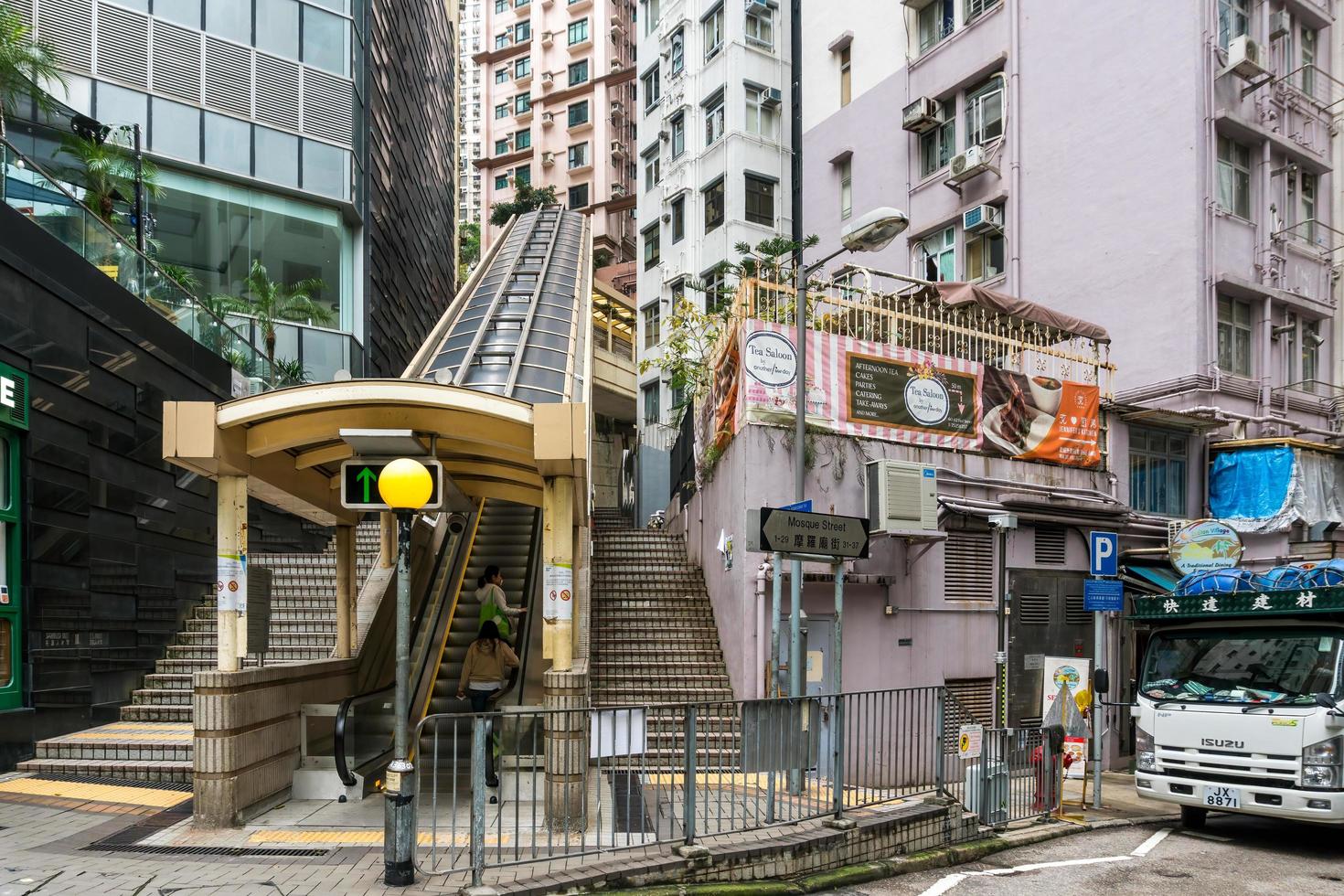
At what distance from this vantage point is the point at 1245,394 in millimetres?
19219

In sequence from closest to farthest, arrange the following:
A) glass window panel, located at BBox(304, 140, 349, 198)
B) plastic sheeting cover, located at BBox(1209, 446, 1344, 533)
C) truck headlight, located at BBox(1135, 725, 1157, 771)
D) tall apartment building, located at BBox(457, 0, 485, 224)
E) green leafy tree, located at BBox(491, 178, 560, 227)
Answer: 1. truck headlight, located at BBox(1135, 725, 1157, 771)
2. plastic sheeting cover, located at BBox(1209, 446, 1344, 533)
3. glass window panel, located at BBox(304, 140, 349, 198)
4. green leafy tree, located at BBox(491, 178, 560, 227)
5. tall apartment building, located at BBox(457, 0, 485, 224)

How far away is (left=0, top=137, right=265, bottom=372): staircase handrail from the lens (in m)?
11.7

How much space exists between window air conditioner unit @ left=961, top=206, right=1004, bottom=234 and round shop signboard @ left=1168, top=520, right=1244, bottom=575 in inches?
341

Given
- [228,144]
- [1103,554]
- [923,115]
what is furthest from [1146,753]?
[228,144]

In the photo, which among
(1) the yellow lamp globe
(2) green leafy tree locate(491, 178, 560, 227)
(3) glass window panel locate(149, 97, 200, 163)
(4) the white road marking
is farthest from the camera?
(2) green leafy tree locate(491, 178, 560, 227)

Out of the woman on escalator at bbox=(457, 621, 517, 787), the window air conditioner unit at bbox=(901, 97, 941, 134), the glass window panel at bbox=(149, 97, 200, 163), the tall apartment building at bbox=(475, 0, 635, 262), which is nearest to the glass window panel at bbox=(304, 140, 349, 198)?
the glass window panel at bbox=(149, 97, 200, 163)

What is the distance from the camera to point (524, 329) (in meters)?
19.1

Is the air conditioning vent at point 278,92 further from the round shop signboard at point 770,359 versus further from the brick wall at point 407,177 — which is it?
the round shop signboard at point 770,359

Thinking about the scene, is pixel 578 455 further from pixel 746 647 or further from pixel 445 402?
pixel 746 647

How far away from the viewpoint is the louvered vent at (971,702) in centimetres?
1442

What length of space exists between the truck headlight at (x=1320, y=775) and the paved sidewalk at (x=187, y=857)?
3.39 meters

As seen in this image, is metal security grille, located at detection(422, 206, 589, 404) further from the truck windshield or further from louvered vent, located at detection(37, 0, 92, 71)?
louvered vent, located at detection(37, 0, 92, 71)

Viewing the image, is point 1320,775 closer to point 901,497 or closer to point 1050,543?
point 901,497

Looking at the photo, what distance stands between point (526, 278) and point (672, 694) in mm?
14002
